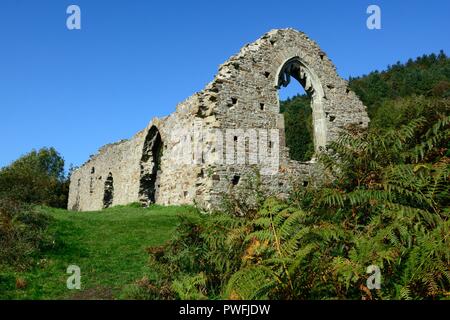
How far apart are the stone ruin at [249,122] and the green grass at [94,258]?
233 cm

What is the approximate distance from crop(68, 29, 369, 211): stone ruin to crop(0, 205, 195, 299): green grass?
7.65 feet

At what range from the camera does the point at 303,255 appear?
4.23m

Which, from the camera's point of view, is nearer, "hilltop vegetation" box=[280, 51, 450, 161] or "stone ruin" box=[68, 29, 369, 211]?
"stone ruin" box=[68, 29, 369, 211]

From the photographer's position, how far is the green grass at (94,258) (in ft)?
21.8

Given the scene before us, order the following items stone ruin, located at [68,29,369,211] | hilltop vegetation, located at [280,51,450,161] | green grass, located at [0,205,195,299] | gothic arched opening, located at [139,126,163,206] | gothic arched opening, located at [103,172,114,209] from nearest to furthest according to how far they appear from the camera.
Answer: green grass, located at [0,205,195,299]
stone ruin, located at [68,29,369,211]
gothic arched opening, located at [139,126,163,206]
gothic arched opening, located at [103,172,114,209]
hilltop vegetation, located at [280,51,450,161]

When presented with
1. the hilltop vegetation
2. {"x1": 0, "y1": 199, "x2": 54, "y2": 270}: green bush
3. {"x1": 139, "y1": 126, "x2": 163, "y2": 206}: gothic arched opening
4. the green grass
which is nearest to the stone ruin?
{"x1": 139, "y1": 126, "x2": 163, "y2": 206}: gothic arched opening

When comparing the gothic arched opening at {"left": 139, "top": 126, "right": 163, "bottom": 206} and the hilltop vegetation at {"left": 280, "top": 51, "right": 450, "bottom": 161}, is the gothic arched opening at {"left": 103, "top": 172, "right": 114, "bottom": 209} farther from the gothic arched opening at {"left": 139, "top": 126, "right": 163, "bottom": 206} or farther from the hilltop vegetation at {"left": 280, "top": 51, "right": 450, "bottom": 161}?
the hilltop vegetation at {"left": 280, "top": 51, "right": 450, "bottom": 161}

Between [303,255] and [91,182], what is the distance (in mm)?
26220

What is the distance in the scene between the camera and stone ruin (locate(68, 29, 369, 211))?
13.7 meters

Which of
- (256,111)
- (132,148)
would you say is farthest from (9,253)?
(132,148)

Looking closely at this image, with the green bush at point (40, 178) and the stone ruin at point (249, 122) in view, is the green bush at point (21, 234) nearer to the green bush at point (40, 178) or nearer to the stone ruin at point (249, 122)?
the stone ruin at point (249, 122)

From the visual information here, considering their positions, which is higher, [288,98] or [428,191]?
[288,98]

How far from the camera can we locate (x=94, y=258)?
8.48m

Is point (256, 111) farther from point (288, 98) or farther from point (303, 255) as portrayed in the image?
point (288, 98)
